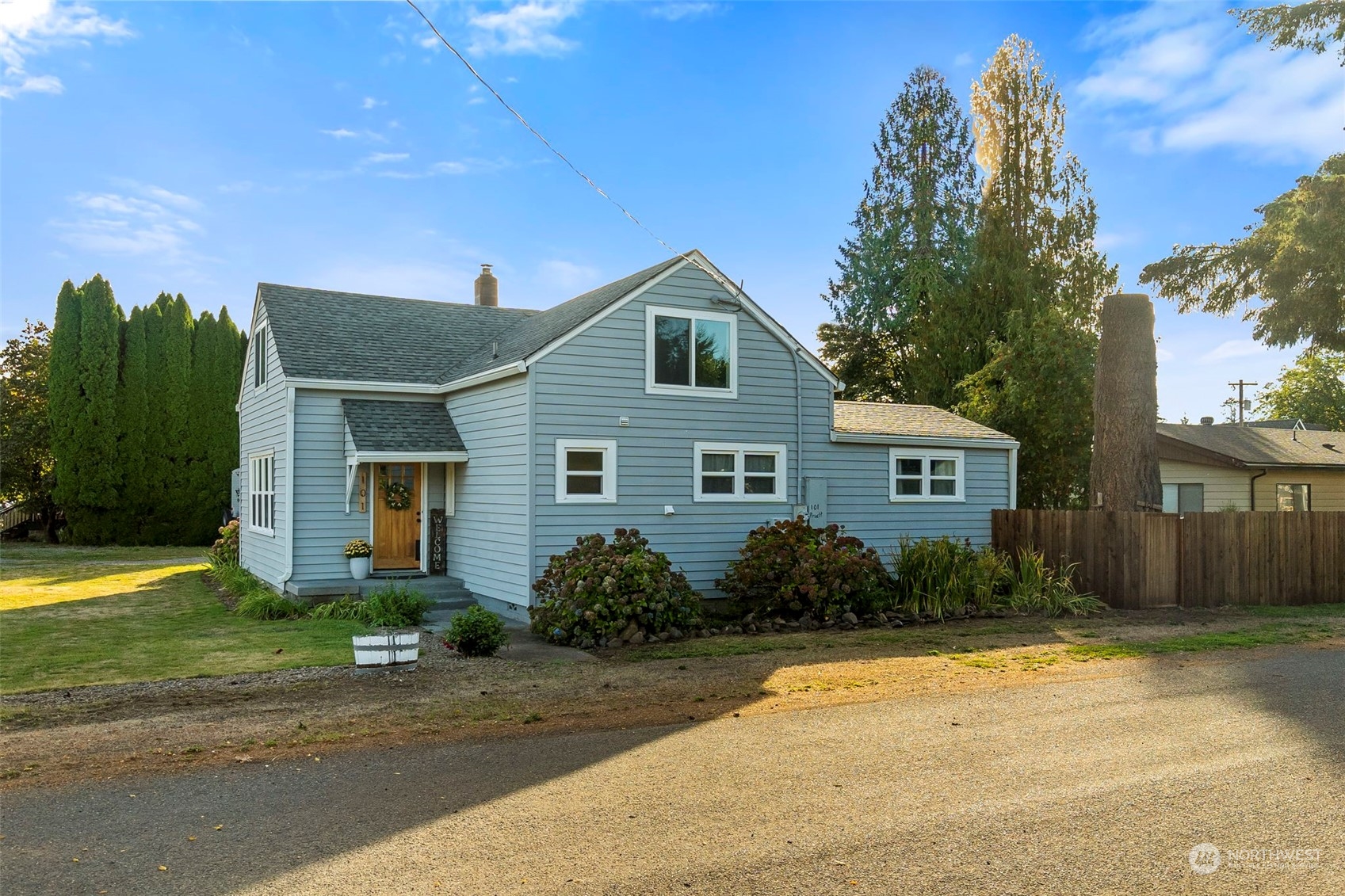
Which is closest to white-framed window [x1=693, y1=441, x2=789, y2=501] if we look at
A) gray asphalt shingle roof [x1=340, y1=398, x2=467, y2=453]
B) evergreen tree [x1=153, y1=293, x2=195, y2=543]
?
gray asphalt shingle roof [x1=340, y1=398, x2=467, y2=453]

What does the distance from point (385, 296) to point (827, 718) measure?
50.1ft

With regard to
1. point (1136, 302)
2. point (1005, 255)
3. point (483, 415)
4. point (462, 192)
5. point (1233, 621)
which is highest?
point (1005, 255)

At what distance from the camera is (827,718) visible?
308 inches

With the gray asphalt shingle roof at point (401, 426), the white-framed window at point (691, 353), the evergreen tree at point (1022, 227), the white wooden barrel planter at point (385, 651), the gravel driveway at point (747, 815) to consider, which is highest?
the evergreen tree at point (1022, 227)

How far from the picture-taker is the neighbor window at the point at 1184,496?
26375 millimetres

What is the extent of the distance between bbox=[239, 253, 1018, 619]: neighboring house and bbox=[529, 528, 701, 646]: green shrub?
882 mm

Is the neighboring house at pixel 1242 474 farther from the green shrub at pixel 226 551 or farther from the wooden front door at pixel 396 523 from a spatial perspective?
the green shrub at pixel 226 551

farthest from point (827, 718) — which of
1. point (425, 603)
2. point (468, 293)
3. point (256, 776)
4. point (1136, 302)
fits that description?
point (468, 293)

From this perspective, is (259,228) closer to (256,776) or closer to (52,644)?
(52,644)

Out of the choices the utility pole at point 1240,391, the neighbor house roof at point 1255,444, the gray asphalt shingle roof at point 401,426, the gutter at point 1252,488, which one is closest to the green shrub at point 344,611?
the gray asphalt shingle roof at point 401,426

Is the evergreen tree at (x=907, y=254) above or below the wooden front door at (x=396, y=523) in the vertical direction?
above

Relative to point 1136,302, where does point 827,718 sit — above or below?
below

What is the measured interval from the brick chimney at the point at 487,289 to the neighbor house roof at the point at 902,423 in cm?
962

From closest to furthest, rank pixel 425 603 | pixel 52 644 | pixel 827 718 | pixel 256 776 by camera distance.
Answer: pixel 256 776 < pixel 827 718 < pixel 52 644 < pixel 425 603
